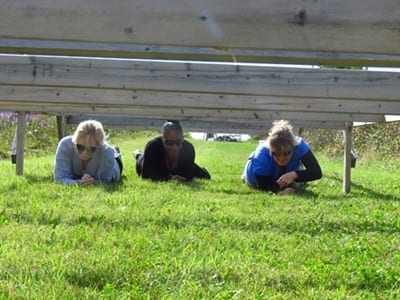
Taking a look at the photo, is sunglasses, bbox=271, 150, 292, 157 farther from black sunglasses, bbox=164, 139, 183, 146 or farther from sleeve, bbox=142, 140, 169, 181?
sleeve, bbox=142, 140, 169, 181

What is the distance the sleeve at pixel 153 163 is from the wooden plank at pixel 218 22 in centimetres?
442

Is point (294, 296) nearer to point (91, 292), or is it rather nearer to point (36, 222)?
point (91, 292)

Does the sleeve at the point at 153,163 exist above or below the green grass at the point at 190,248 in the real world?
above

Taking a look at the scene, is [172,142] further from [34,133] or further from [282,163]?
[34,133]

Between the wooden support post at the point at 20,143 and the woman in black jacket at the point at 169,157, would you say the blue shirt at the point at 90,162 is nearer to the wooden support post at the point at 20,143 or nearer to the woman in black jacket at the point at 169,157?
the woman in black jacket at the point at 169,157

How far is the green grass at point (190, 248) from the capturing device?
175cm

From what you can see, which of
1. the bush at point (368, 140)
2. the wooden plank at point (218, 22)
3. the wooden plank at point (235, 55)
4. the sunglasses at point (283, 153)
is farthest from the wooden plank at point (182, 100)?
the bush at point (368, 140)

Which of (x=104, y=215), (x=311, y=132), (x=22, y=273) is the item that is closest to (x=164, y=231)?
(x=104, y=215)

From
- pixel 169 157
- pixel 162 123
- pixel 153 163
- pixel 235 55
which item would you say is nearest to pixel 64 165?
pixel 153 163

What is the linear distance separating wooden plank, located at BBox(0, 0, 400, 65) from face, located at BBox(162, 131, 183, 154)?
4.27m

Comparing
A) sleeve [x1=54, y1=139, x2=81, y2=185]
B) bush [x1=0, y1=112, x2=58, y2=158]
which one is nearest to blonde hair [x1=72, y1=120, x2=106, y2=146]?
sleeve [x1=54, y1=139, x2=81, y2=185]

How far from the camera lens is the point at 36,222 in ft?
9.15

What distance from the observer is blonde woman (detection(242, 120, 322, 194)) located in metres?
4.97

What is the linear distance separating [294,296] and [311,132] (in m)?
17.8
